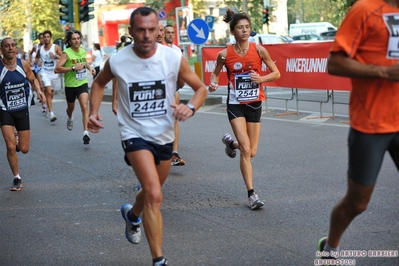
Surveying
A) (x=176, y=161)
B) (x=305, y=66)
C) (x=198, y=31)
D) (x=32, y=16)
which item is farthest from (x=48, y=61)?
(x=32, y=16)

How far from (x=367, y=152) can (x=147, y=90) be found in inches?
67.2

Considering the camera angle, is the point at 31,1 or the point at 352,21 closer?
the point at 352,21

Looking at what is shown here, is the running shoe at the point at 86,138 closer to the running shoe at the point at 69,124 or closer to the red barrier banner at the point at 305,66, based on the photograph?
the running shoe at the point at 69,124

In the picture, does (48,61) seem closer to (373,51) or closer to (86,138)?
(86,138)

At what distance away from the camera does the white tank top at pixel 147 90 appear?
542 centimetres

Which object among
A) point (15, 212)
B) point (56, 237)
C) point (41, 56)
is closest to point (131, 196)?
point (15, 212)

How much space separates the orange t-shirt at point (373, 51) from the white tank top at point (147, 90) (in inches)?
56.2

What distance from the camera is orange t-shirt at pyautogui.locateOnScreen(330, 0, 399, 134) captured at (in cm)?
438

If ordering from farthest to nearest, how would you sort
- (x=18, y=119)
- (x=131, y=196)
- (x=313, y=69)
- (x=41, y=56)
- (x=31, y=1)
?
(x=31, y=1), (x=41, y=56), (x=313, y=69), (x=18, y=119), (x=131, y=196)

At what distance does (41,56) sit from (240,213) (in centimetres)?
1369

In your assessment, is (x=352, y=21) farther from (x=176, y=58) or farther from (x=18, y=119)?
(x=18, y=119)

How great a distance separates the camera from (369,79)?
4.37 m

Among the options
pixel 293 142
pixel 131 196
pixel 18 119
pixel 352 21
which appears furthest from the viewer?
pixel 293 142

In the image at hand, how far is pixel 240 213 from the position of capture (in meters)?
7.29
